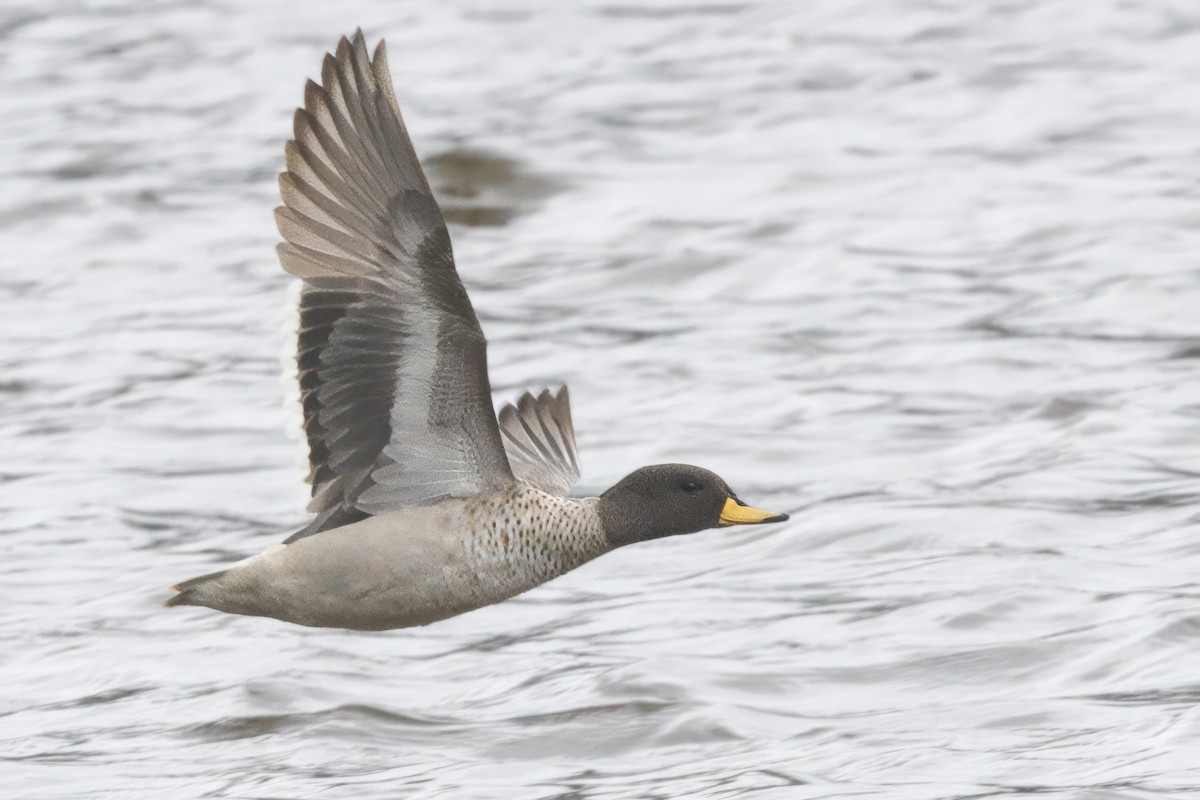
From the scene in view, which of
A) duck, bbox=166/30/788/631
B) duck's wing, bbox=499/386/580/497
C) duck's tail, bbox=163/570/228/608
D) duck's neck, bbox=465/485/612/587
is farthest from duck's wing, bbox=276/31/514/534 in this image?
duck's wing, bbox=499/386/580/497

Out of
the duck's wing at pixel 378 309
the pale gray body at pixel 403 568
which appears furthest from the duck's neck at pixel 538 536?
the duck's wing at pixel 378 309

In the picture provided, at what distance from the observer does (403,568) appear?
280 inches

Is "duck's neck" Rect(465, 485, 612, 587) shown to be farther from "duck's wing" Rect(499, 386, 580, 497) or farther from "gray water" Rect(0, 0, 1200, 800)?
"gray water" Rect(0, 0, 1200, 800)

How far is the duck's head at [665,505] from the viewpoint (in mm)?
7434

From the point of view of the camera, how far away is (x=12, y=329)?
1384cm

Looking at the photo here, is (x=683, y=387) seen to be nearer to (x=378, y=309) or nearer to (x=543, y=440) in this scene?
(x=543, y=440)

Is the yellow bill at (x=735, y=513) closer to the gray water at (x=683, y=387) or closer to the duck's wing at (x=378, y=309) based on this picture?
the duck's wing at (x=378, y=309)

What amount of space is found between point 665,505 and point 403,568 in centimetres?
85

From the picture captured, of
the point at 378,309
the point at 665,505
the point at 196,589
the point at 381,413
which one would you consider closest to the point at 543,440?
the point at 665,505

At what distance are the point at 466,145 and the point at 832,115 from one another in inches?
97.1

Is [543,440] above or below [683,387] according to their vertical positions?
above

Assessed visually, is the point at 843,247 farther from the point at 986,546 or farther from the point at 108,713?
the point at 108,713

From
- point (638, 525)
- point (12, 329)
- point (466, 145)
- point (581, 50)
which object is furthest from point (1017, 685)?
point (581, 50)

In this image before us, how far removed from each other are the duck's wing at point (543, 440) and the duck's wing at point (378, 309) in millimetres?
794
